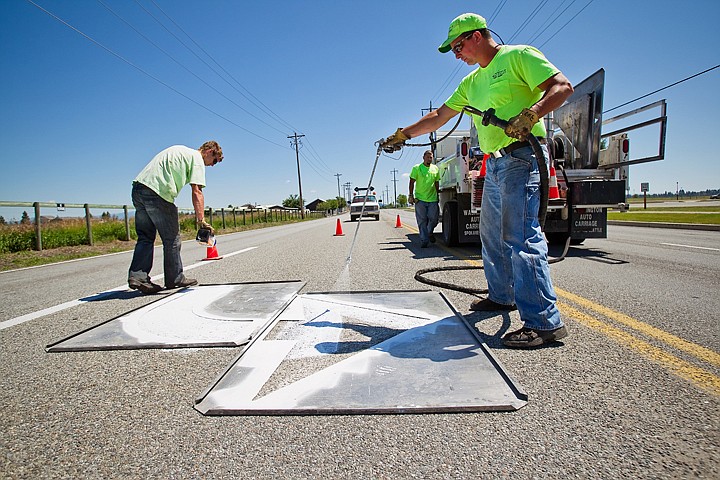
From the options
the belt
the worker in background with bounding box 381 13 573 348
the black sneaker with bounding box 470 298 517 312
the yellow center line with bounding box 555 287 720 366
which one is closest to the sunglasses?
the worker in background with bounding box 381 13 573 348

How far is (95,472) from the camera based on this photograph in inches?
58.9

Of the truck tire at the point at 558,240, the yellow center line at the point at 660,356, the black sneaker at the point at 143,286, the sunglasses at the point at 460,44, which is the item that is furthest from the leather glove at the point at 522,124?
the truck tire at the point at 558,240

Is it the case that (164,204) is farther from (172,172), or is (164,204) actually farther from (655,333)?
(655,333)

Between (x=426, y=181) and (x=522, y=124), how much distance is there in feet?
20.1

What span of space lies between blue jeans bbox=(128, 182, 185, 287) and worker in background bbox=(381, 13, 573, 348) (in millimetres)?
3507

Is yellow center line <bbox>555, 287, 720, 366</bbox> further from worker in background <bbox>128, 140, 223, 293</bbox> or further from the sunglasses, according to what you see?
worker in background <bbox>128, 140, 223, 293</bbox>

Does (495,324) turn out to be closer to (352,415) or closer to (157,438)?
(352,415)

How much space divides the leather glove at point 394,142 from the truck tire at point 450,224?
3.89 m

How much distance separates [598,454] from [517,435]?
0.27m

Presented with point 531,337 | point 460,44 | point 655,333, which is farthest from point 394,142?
point 655,333

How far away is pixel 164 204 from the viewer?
4840 mm

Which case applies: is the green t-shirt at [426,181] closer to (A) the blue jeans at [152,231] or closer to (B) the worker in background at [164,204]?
(B) the worker in background at [164,204]

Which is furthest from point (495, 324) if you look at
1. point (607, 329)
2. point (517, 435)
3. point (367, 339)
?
point (517, 435)

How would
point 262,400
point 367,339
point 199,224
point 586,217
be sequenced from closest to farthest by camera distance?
point 262,400, point 367,339, point 199,224, point 586,217
